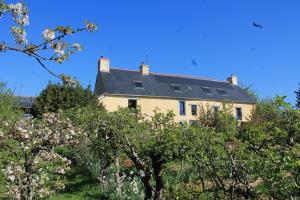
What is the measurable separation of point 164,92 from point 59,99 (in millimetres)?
15424

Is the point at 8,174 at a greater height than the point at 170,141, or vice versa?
the point at 170,141

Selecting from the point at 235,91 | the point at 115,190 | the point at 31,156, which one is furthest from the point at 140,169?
the point at 235,91

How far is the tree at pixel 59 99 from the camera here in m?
32.5

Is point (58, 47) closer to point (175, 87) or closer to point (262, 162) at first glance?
point (262, 162)

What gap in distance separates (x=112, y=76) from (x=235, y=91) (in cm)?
1684

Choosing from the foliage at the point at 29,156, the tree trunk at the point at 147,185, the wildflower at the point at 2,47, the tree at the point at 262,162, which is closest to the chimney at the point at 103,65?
the foliage at the point at 29,156

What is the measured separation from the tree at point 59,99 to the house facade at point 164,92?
23.3ft

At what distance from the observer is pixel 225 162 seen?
21.1ft

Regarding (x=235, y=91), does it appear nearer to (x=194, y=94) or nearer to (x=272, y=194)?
(x=194, y=94)

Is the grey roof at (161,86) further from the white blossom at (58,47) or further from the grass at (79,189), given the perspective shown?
the white blossom at (58,47)

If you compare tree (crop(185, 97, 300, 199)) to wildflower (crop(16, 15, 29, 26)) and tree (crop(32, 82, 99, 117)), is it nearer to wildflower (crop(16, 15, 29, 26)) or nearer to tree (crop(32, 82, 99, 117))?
wildflower (crop(16, 15, 29, 26))

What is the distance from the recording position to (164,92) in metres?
45.4

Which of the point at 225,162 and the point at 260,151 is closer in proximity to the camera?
the point at 260,151

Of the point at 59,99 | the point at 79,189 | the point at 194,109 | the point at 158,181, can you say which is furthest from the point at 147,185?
the point at 194,109
